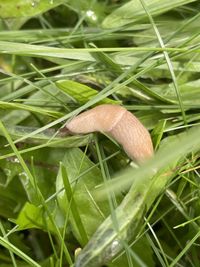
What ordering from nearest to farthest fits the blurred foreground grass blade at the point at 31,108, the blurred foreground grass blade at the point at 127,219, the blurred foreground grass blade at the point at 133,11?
the blurred foreground grass blade at the point at 127,219 → the blurred foreground grass blade at the point at 31,108 → the blurred foreground grass blade at the point at 133,11

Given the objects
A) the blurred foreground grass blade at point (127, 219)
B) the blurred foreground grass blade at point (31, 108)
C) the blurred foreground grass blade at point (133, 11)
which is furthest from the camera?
the blurred foreground grass blade at point (133, 11)

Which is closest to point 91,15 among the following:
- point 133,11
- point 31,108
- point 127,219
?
point 133,11

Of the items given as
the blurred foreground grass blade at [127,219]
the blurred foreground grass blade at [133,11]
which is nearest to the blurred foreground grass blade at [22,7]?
the blurred foreground grass blade at [133,11]

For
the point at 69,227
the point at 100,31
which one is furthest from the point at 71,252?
the point at 100,31

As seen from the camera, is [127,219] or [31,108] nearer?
[127,219]

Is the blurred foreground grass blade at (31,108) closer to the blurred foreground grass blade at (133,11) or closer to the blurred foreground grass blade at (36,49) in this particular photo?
the blurred foreground grass blade at (36,49)

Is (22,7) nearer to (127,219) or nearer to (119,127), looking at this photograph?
(119,127)

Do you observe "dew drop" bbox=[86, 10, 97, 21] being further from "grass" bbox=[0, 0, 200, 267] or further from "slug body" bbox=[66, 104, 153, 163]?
"slug body" bbox=[66, 104, 153, 163]
